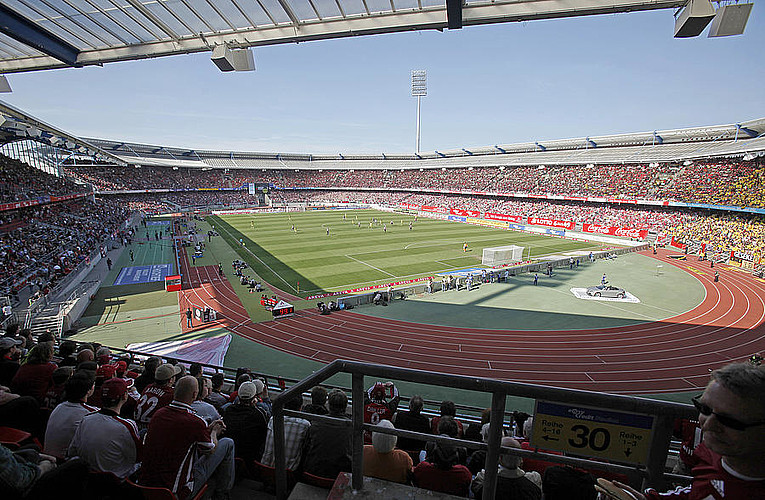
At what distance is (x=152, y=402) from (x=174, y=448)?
Answer: 1797 millimetres

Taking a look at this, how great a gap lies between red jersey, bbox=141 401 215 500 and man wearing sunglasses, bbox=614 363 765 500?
3529 mm

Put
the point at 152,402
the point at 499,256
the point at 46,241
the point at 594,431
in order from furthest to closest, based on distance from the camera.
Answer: the point at 499,256, the point at 46,241, the point at 152,402, the point at 594,431

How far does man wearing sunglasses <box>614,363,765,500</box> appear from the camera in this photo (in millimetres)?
1561

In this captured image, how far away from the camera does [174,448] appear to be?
3225 millimetres

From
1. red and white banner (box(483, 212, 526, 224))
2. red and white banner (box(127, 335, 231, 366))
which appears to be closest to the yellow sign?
red and white banner (box(127, 335, 231, 366))

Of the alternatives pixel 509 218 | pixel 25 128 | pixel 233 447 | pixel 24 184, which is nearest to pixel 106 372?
pixel 233 447

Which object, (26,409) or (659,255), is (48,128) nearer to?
(26,409)

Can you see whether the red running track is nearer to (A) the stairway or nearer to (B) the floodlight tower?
(A) the stairway

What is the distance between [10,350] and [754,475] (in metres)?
9.05

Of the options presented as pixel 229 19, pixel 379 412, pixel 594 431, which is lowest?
pixel 379 412

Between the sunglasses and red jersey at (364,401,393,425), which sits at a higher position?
the sunglasses

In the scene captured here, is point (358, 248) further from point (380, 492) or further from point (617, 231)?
point (380, 492)

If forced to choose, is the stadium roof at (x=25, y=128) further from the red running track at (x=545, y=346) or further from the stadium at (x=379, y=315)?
the red running track at (x=545, y=346)

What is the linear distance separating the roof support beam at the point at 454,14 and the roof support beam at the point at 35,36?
665 cm
